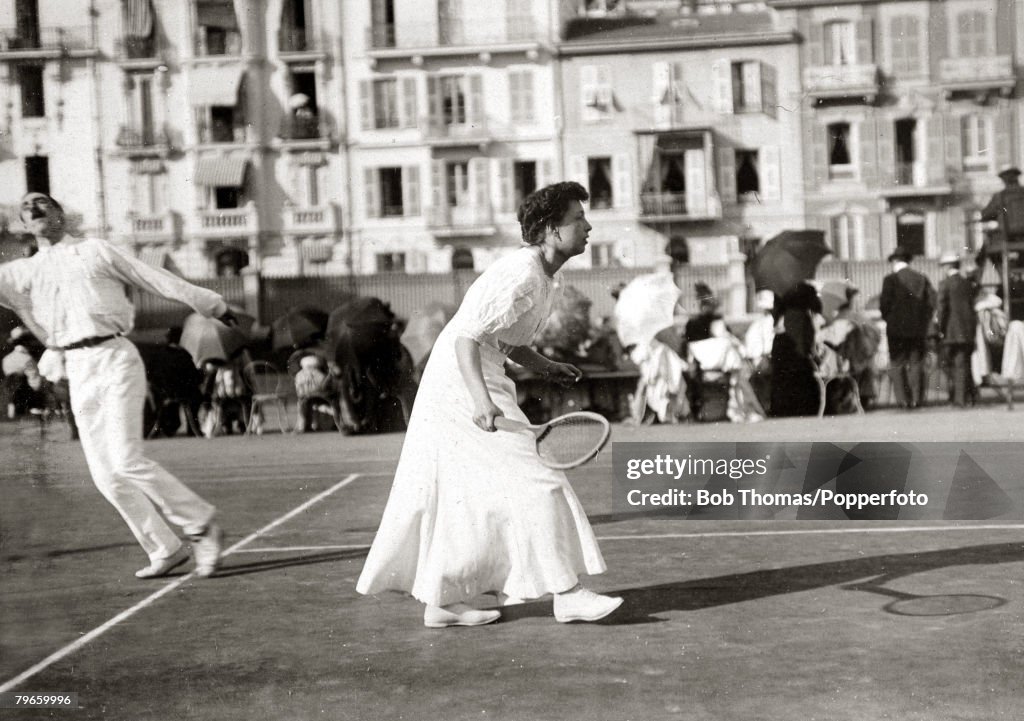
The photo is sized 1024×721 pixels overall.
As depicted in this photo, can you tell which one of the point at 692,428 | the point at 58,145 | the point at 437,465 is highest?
the point at 58,145

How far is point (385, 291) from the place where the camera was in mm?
17219

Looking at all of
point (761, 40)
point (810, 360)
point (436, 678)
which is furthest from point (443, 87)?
point (436, 678)

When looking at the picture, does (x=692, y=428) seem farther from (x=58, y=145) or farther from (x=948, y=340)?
(x=58, y=145)

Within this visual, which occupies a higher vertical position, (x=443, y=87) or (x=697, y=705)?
(x=443, y=87)

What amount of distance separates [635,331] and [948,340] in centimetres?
320

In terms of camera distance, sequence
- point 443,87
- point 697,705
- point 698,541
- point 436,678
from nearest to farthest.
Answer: point 697,705 < point 436,678 < point 698,541 < point 443,87

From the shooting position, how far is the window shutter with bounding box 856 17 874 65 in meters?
10.0

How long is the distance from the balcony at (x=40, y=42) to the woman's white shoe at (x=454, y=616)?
154 inches

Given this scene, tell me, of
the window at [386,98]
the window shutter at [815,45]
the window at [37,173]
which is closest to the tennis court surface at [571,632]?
the window at [37,173]

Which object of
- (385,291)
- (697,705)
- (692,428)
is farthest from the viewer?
(385,291)

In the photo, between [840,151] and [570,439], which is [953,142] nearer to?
[840,151]

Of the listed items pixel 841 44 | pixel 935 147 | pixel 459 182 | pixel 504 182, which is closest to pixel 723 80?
pixel 841 44

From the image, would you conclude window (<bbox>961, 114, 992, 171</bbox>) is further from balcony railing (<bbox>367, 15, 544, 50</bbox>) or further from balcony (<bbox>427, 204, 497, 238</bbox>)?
balcony (<bbox>427, 204, 497, 238</bbox>)

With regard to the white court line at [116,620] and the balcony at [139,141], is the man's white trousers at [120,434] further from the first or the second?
the balcony at [139,141]
